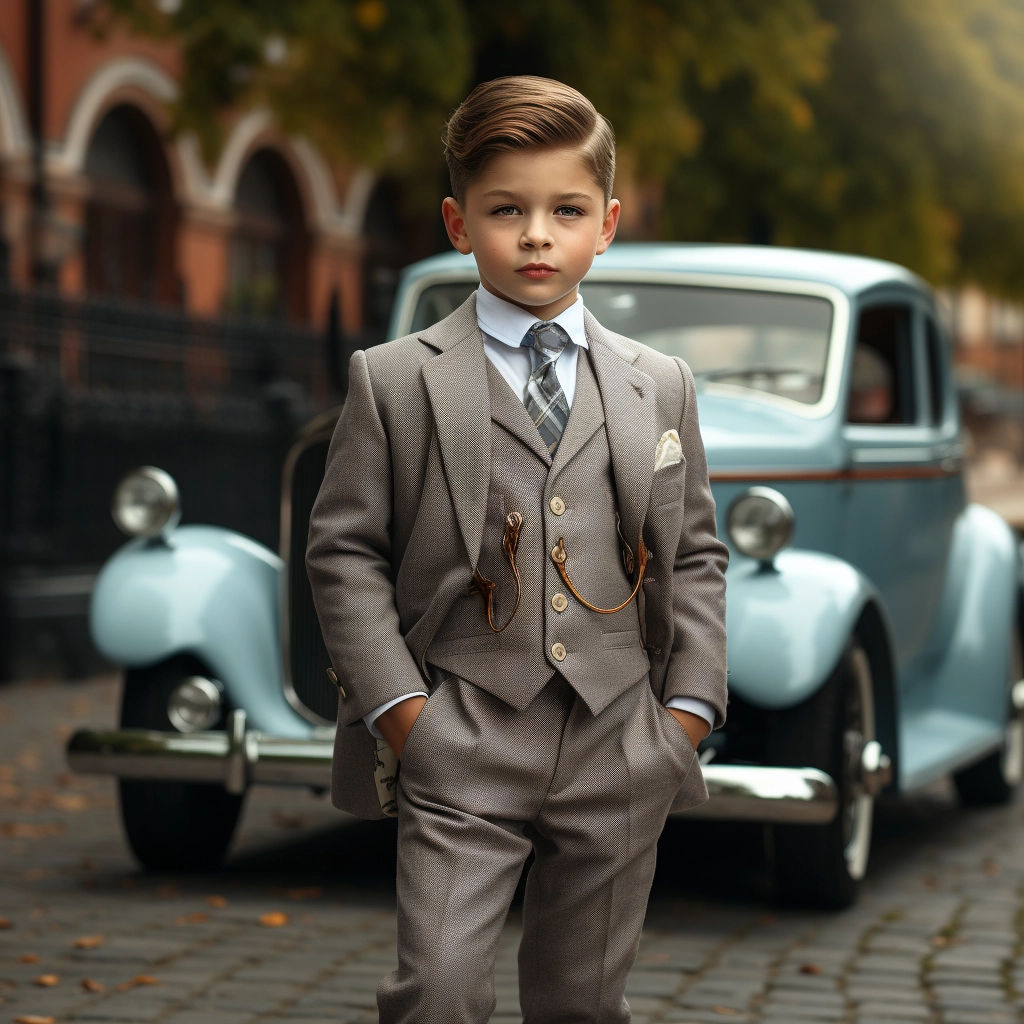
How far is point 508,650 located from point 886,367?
4.06 m

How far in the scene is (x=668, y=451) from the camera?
8.62 feet

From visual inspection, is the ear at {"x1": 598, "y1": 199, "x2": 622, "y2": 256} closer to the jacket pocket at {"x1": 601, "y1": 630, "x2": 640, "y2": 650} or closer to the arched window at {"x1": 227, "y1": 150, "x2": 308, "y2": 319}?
the jacket pocket at {"x1": 601, "y1": 630, "x2": 640, "y2": 650}

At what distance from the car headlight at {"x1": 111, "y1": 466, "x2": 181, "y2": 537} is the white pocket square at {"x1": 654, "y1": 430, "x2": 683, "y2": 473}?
118 inches

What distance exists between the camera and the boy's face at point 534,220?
2.48m

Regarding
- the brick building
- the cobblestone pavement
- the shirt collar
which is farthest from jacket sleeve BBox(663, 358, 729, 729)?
the brick building

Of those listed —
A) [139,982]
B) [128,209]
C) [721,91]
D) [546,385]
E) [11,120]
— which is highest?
[721,91]

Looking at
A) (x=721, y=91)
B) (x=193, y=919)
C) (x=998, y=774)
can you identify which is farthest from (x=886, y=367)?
(x=721, y=91)

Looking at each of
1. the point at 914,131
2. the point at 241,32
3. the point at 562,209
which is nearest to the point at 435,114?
the point at 241,32

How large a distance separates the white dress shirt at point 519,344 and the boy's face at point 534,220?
43mm

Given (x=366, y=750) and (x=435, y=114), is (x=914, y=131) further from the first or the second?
(x=366, y=750)

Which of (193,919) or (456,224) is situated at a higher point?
(456,224)

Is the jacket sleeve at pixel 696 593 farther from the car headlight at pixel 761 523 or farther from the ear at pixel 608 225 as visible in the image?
the car headlight at pixel 761 523

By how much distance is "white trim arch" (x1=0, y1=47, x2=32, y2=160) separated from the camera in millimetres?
15891

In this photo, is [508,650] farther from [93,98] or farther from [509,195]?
[93,98]
